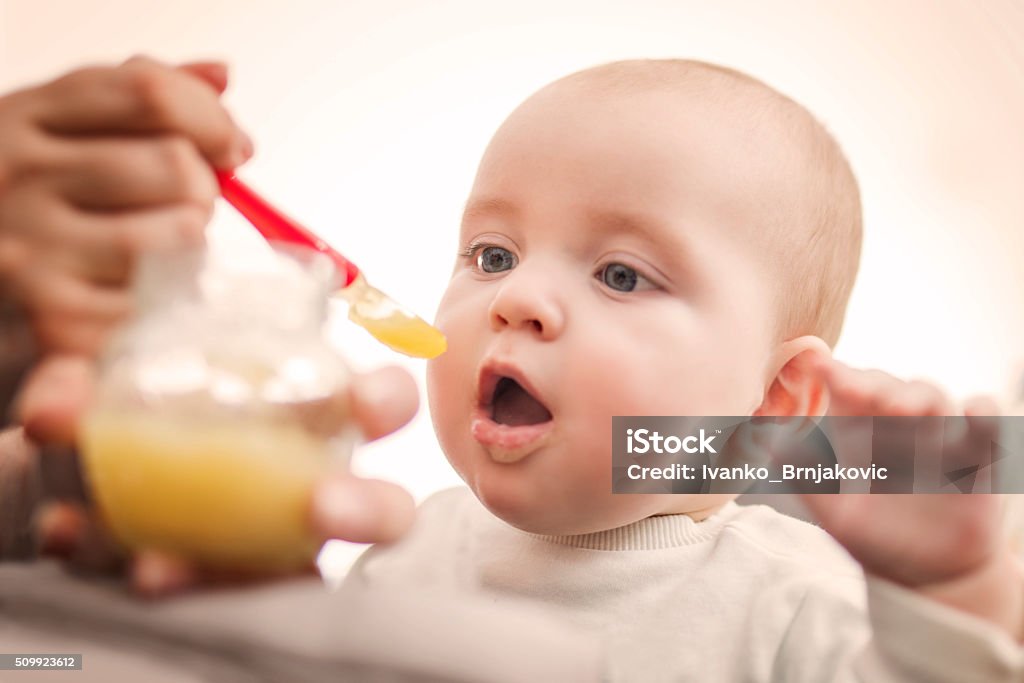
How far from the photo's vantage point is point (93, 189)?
45 cm

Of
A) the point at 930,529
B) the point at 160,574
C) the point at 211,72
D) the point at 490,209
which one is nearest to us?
the point at 160,574

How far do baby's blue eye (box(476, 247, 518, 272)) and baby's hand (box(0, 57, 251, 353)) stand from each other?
44cm

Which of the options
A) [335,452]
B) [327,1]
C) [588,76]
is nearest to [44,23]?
[327,1]

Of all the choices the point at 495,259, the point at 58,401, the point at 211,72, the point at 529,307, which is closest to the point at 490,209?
the point at 495,259

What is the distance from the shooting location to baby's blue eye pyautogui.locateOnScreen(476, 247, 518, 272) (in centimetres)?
87

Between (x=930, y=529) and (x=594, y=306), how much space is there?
31 cm

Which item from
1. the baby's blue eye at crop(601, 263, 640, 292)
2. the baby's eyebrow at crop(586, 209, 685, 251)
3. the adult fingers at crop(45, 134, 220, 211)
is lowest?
the adult fingers at crop(45, 134, 220, 211)

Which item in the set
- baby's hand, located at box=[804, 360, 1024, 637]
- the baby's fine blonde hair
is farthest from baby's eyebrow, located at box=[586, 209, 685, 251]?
baby's hand, located at box=[804, 360, 1024, 637]

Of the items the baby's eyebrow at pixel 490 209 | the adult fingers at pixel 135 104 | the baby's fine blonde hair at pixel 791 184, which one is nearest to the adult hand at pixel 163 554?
the adult fingers at pixel 135 104

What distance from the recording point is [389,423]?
442 millimetres

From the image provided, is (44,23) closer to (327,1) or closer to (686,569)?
(327,1)

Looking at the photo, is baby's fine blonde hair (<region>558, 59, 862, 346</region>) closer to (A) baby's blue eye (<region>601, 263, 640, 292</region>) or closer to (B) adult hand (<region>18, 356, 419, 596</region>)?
(A) baby's blue eye (<region>601, 263, 640, 292</region>)

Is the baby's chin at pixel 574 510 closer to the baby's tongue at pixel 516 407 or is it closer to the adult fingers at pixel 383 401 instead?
the baby's tongue at pixel 516 407

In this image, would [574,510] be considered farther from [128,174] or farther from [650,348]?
[128,174]
